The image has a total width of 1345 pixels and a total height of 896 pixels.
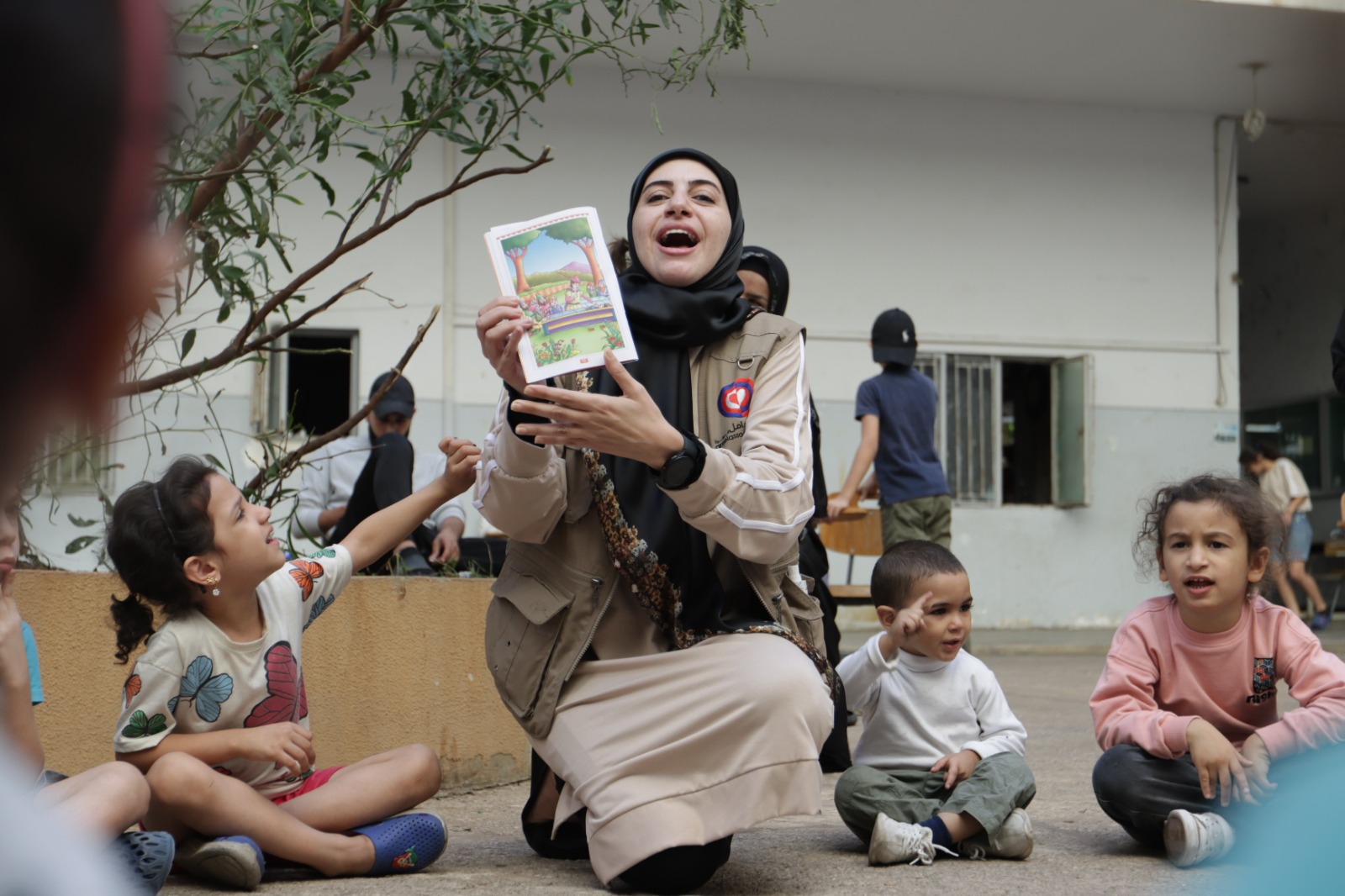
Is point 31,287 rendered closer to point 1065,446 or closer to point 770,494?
point 770,494

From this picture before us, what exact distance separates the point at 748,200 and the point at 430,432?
3509 millimetres

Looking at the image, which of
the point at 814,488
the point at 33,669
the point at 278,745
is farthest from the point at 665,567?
the point at 814,488

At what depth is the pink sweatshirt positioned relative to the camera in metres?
3.28

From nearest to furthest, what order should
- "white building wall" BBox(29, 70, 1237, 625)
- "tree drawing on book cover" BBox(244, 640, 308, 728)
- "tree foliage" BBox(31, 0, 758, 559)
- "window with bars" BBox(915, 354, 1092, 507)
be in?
"tree drawing on book cover" BBox(244, 640, 308, 728), "tree foliage" BBox(31, 0, 758, 559), "white building wall" BBox(29, 70, 1237, 625), "window with bars" BBox(915, 354, 1092, 507)

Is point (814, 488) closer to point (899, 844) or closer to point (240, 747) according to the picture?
point (899, 844)

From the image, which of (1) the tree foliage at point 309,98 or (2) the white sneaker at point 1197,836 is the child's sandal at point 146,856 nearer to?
(1) the tree foliage at point 309,98

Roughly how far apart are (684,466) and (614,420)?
0.17m

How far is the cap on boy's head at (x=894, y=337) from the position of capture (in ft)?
23.4

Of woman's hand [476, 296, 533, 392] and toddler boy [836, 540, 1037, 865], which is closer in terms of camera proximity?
woman's hand [476, 296, 533, 392]

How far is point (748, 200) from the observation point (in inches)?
493

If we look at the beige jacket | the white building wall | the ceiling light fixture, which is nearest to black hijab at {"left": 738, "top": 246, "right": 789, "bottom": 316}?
the beige jacket

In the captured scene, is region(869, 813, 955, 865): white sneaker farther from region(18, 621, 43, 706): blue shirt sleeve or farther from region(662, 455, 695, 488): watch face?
region(18, 621, 43, 706): blue shirt sleeve

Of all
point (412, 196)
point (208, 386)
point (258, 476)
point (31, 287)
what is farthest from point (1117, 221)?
point (31, 287)

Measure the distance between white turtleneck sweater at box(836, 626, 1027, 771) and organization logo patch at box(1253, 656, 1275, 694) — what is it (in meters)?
0.56
